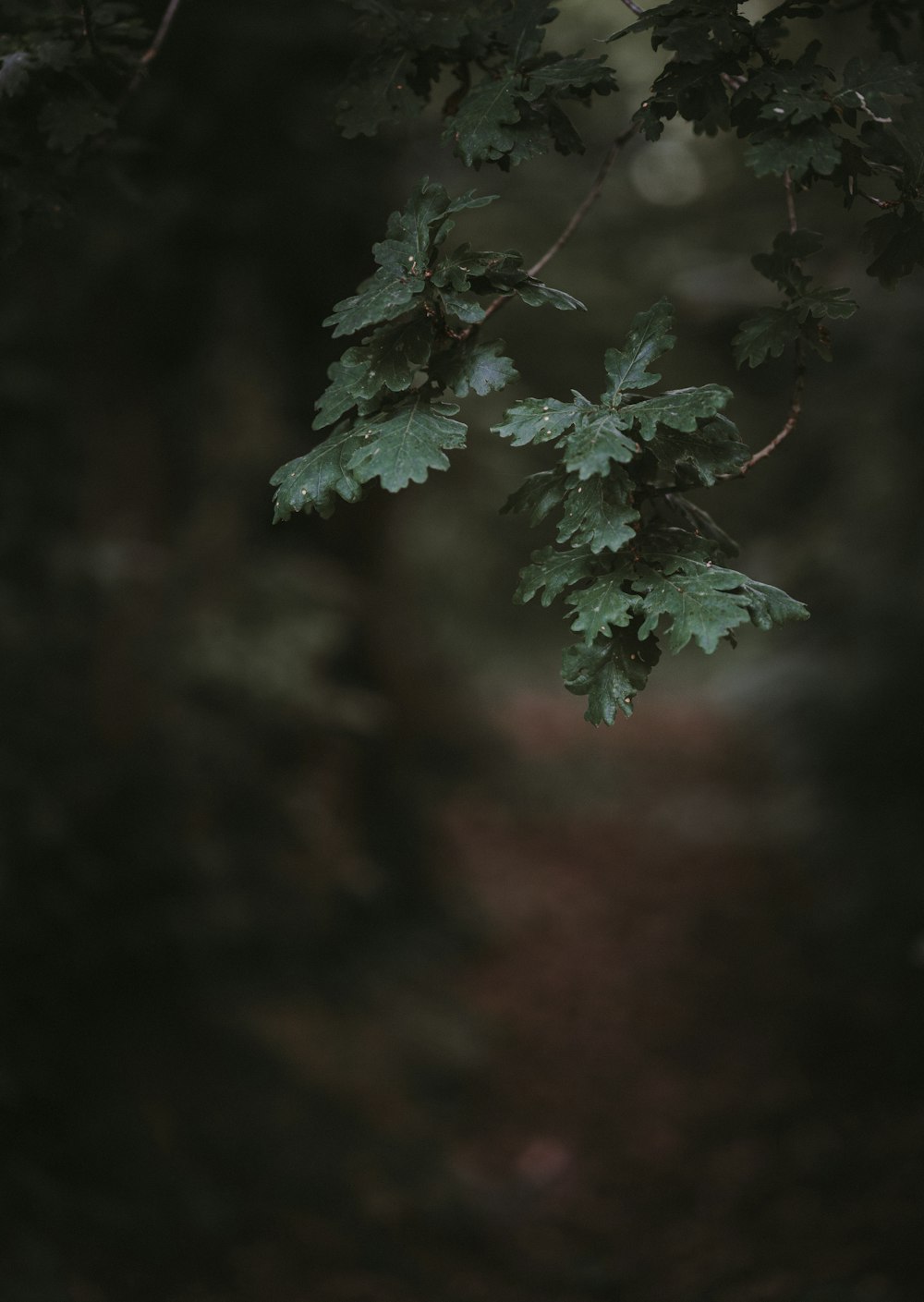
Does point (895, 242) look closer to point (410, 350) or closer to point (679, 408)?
point (679, 408)

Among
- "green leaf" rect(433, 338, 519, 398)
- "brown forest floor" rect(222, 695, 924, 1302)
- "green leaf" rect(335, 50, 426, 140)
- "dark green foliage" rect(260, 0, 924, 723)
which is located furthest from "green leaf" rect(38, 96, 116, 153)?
"brown forest floor" rect(222, 695, 924, 1302)

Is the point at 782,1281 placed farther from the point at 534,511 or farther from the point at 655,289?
the point at 655,289

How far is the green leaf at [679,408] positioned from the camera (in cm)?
177

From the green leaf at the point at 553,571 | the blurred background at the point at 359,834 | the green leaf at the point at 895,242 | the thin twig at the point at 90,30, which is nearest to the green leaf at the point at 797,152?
the green leaf at the point at 895,242

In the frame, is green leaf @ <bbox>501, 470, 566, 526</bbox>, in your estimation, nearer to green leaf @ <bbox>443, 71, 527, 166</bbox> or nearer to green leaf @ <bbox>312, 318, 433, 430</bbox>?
green leaf @ <bbox>312, 318, 433, 430</bbox>

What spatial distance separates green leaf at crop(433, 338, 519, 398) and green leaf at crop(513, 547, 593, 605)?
0.32 meters

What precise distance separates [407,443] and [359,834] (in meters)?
4.75

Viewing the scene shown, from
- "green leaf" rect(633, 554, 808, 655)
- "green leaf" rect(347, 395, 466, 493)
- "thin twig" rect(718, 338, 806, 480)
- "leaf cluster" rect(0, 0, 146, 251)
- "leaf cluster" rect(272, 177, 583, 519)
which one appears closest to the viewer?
"green leaf" rect(633, 554, 808, 655)

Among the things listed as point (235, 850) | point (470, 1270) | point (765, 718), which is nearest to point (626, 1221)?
point (470, 1270)

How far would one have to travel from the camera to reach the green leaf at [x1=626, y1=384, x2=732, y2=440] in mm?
1768

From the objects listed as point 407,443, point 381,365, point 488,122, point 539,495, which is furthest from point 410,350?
point 488,122

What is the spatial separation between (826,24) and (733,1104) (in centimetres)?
538

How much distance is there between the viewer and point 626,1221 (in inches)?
172

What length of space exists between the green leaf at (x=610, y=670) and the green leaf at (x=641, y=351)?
45 centimetres
